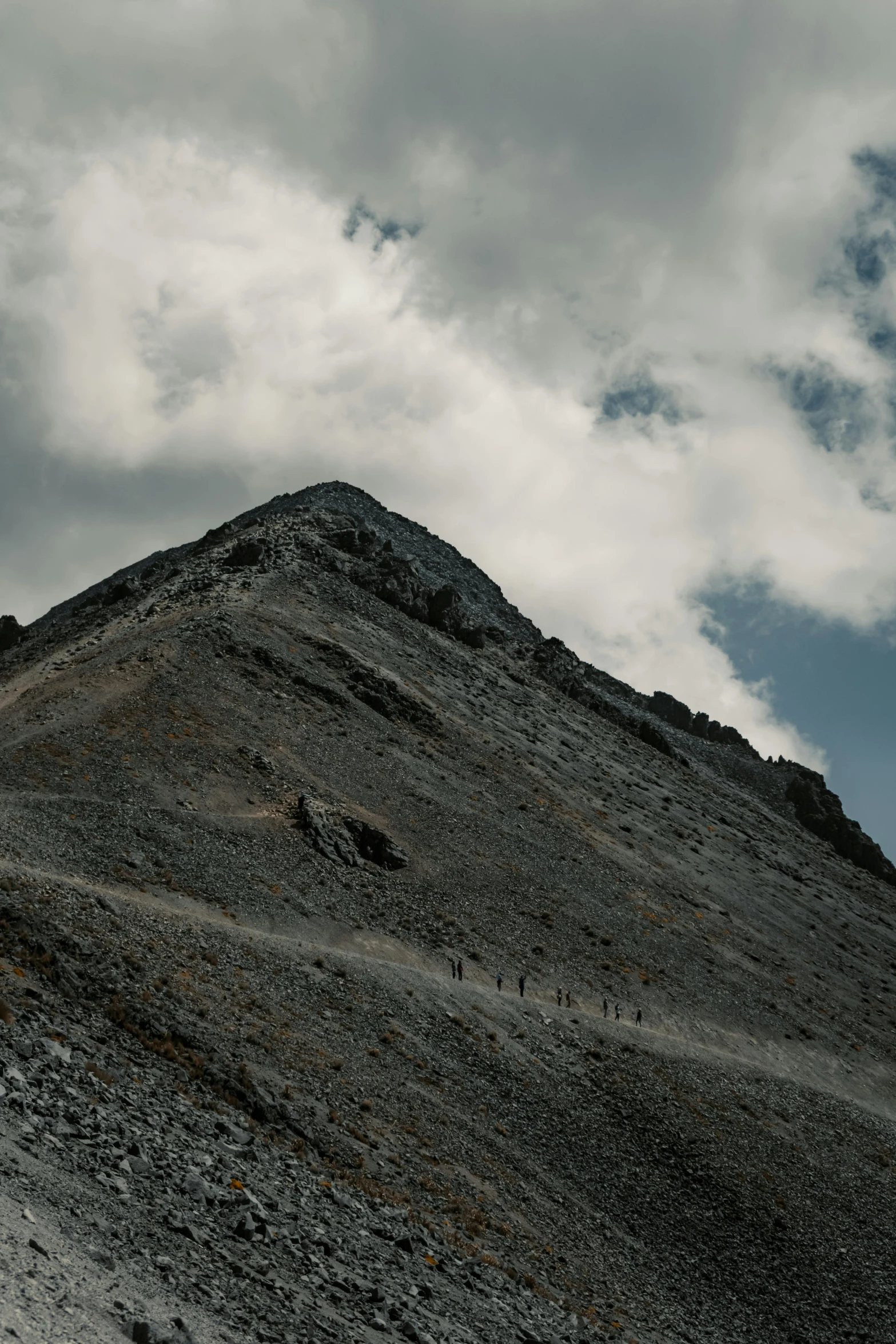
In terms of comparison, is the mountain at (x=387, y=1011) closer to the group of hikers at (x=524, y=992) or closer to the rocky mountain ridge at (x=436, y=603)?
the group of hikers at (x=524, y=992)

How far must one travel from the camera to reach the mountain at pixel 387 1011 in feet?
59.0

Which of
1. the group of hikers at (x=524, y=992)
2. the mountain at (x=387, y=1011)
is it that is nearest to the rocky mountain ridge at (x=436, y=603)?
the mountain at (x=387, y=1011)

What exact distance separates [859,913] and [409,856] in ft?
157

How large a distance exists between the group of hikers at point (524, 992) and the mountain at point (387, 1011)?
0.39 meters

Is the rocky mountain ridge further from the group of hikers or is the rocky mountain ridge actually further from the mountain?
the group of hikers

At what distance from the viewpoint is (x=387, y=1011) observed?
115 ft

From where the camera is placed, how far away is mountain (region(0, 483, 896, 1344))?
1798cm

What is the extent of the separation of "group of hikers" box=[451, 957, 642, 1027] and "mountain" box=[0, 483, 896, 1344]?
0.39 meters

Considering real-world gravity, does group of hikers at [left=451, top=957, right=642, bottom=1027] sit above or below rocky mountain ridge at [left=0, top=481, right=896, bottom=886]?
below

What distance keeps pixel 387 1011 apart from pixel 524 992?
36.0 feet

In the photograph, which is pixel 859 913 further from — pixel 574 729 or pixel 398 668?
pixel 398 668

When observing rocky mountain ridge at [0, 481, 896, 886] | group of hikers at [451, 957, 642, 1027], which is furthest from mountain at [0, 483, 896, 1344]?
rocky mountain ridge at [0, 481, 896, 886]

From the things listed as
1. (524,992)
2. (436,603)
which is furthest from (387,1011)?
(436,603)

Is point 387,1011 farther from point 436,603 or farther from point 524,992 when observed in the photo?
point 436,603
